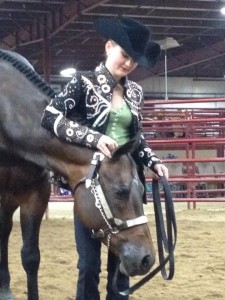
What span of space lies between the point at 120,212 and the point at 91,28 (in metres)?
11.8

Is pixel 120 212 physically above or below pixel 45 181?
below

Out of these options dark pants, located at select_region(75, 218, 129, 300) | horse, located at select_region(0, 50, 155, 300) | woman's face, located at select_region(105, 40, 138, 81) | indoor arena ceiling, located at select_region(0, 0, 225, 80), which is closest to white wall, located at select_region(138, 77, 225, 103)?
indoor arena ceiling, located at select_region(0, 0, 225, 80)

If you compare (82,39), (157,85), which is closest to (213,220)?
(82,39)

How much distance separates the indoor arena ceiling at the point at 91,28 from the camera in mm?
11453

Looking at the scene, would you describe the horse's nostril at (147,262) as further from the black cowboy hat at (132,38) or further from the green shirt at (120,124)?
the black cowboy hat at (132,38)

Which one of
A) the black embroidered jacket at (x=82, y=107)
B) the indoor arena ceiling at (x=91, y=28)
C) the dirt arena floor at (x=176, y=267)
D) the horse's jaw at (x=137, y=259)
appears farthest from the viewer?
the indoor arena ceiling at (x=91, y=28)

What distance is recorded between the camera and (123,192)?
227 centimetres

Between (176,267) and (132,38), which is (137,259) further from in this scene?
(176,267)

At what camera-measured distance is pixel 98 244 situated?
262 cm

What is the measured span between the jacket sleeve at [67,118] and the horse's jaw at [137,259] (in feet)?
1.39

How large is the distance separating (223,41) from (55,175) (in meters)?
13.7

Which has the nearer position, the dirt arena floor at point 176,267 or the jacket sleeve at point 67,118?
the jacket sleeve at point 67,118

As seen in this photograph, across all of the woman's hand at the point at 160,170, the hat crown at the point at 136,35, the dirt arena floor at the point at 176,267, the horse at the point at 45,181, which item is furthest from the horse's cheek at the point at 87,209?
the dirt arena floor at the point at 176,267

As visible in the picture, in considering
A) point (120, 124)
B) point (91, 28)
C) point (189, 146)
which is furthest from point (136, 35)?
point (91, 28)
